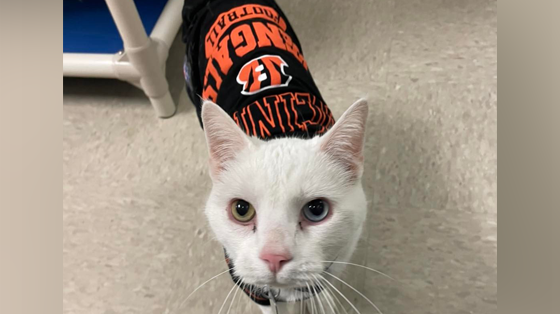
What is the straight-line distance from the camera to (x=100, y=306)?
3.24 ft

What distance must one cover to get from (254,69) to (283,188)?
0.39m

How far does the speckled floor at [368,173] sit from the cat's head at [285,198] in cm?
41

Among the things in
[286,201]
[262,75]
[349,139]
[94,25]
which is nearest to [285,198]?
[286,201]

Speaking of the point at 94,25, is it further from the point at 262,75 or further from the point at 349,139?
the point at 349,139

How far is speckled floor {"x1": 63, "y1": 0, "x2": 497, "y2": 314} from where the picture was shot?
0.98 meters

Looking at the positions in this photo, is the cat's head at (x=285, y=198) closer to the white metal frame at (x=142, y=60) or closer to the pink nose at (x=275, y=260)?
the pink nose at (x=275, y=260)

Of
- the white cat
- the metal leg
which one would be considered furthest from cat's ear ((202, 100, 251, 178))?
the metal leg

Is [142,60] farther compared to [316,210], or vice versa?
[142,60]

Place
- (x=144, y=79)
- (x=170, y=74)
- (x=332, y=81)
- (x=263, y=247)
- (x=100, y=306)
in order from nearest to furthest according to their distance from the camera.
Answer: (x=263, y=247) → (x=100, y=306) → (x=144, y=79) → (x=332, y=81) → (x=170, y=74)

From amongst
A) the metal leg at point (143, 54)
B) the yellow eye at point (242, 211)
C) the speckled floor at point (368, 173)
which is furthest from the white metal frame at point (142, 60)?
the yellow eye at point (242, 211)

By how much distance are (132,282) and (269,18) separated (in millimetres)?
764

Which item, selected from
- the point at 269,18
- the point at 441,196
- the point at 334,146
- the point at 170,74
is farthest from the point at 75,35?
the point at 441,196

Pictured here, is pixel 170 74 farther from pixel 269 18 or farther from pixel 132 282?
pixel 132 282

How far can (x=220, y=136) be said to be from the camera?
2.10 ft
